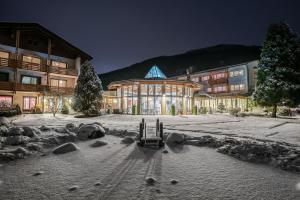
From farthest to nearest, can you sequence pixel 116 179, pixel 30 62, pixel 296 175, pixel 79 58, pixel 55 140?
pixel 79 58 → pixel 30 62 → pixel 55 140 → pixel 296 175 → pixel 116 179

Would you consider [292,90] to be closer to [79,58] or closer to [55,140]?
[55,140]

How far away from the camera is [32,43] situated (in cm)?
2736

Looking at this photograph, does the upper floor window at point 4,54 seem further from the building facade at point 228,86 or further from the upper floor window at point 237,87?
the upper floor window at point 237,87

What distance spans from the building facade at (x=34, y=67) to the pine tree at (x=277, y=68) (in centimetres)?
2628

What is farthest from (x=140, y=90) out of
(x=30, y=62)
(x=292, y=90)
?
(x=292, y=90)

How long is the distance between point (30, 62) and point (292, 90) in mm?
33064

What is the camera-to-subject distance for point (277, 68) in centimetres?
2395

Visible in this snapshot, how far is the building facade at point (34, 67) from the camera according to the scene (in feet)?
80.3

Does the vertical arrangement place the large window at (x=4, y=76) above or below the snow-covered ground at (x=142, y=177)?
above

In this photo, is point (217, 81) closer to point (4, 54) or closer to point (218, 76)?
point (218, 76)

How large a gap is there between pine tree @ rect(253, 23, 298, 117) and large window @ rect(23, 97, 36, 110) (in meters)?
29.6

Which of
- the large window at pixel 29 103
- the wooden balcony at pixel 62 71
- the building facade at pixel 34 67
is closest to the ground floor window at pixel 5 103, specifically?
the building facade at pixel 34 67

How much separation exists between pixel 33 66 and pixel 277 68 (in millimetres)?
31308

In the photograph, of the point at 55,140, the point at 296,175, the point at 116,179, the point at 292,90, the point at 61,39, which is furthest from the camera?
the point at 61,39
